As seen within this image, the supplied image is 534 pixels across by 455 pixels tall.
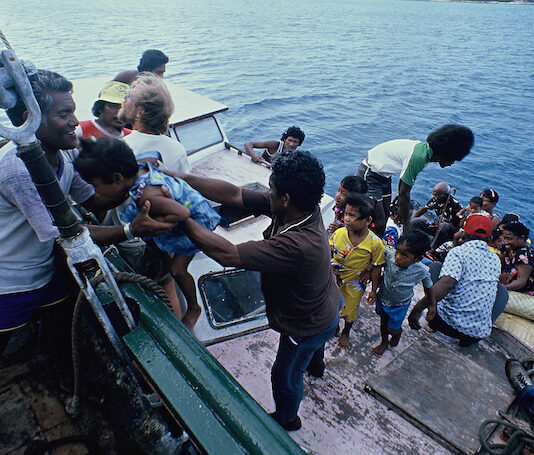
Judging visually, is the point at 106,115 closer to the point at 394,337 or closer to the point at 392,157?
the point at 392,157

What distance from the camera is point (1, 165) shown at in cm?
161

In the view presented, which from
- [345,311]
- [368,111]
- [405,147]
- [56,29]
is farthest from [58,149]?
[56,29]

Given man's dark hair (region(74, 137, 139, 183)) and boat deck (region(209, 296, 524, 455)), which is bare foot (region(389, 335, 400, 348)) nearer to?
boat deck (region(209, 296, 524, 455))

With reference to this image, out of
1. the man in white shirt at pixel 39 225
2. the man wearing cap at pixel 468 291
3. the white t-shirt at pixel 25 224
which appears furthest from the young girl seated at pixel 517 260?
the white t-shirt at pixel 25 224

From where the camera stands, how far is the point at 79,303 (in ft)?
5.59

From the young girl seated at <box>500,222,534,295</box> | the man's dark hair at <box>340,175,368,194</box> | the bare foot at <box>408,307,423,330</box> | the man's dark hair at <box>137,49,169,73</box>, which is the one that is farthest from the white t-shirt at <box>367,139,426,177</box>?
the man's dark hair at <box>137,49,169,73</box>

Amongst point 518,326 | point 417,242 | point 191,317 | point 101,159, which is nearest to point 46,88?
point 101,159

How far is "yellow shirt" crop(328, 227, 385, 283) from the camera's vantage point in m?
3.29

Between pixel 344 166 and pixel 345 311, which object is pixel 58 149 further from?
pixel 344 166

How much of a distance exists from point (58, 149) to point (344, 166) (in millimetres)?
12763

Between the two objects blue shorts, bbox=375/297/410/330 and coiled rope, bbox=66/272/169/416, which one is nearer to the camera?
coiled rope, bbox=66/272/169/416

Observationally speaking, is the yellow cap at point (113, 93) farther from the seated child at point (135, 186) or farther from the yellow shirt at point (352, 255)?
the yellow shirt at point (352, 255)

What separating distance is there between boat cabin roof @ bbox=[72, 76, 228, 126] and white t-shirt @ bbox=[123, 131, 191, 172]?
2.86 m

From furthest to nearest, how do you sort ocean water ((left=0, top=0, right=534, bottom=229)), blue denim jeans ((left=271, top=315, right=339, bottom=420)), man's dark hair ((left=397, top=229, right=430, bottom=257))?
1. ocean water ((left=0, top=0, right=534, bottom=229))
2. man's dark hair ((left=397, top=229, right=430, bottom=257))
3. blue denim jeans ((left=271, top=315, right=339, bottom=420))
